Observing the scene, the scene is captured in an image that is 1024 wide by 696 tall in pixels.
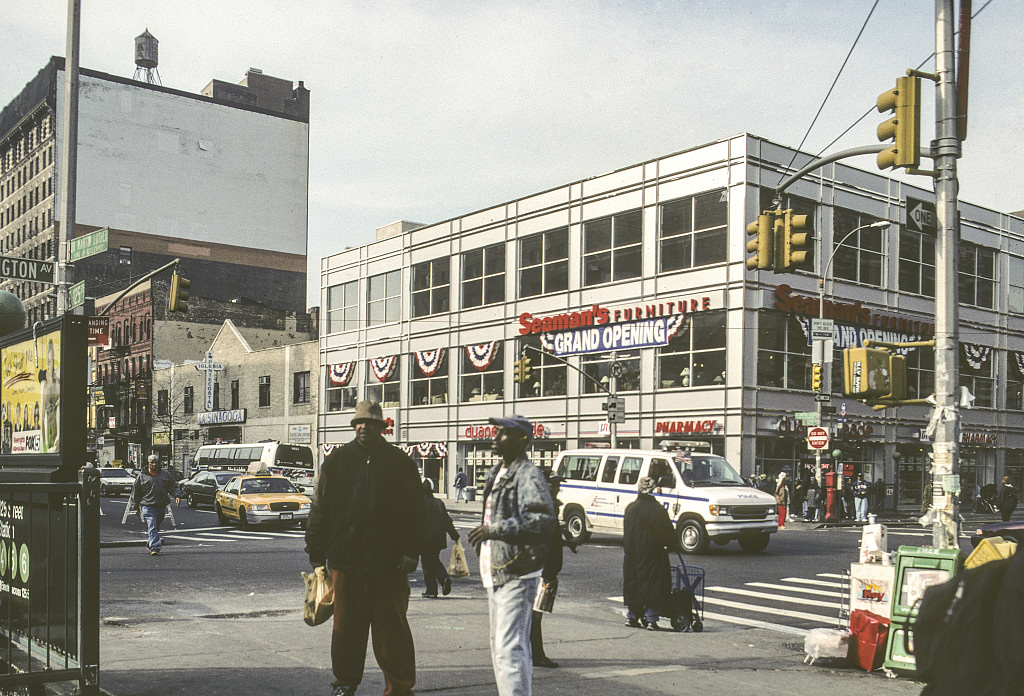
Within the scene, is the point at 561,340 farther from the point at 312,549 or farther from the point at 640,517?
the point at 312,549

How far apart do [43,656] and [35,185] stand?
96516 millimetres

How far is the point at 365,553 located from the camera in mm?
6543

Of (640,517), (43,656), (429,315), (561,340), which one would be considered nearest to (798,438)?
(561,340)

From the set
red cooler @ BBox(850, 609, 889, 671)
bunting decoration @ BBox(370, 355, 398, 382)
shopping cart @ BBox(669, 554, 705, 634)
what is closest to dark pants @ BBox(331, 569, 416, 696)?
red cooler @ BBox(850, 609, 889, 671)

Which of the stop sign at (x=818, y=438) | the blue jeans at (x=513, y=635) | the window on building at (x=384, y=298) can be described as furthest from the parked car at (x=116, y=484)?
the blue jeans at (x=513, y=635)

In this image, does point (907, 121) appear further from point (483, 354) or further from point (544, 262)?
point (483, 354)

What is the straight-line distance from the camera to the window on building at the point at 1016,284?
48625mm

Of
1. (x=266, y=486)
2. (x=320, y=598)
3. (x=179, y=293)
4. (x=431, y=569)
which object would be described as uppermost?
(x=179, y=293)

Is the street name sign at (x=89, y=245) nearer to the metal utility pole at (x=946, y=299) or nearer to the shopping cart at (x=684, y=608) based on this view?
the shopping cart at (x=684, y=608)

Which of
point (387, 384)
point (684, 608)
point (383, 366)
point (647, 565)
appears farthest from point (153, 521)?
point (387, 384)

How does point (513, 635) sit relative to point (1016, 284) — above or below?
below

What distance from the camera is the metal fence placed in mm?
6246

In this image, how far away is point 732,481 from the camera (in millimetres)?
21984

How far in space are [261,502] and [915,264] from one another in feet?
97.8
